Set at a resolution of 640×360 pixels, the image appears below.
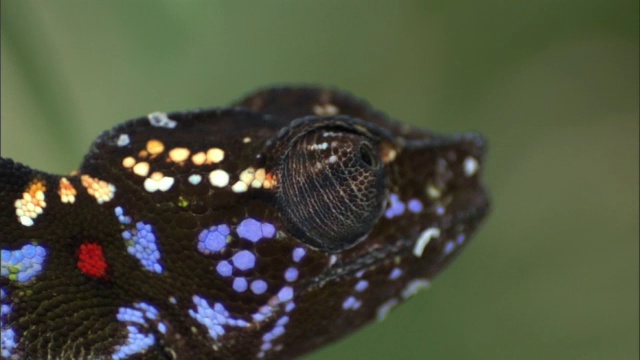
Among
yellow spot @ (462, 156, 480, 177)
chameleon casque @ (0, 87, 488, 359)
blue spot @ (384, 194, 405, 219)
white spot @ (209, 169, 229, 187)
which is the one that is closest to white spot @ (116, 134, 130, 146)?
chameleon casque @ (0, 87, 488, 359)

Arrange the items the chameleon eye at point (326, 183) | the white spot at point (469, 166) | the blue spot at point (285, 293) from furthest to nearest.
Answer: the white spot at point (469, 166)
the blue spot at point (285, 293)
the chameleon eye at point (326, 183)

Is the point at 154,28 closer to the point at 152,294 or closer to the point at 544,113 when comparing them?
the point at 152,294

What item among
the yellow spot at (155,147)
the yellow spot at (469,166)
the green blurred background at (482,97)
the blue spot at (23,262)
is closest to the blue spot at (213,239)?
the yellow spot at (155,147)

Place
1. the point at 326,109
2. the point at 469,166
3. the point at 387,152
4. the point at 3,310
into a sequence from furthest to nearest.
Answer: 1. the point at 326,109
2. the point at 469,166
3. the point at 387,152
4. the point at 3,310

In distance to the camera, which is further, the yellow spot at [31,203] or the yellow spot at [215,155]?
the yellow spot at [215,155]

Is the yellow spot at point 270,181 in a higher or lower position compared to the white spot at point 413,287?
higher

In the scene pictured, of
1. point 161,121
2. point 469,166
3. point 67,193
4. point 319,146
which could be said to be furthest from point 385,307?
point 67,193

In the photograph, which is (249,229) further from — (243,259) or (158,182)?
(158,182)

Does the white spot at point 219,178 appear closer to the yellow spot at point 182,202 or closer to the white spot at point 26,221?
the yellow spot at point 182,202
